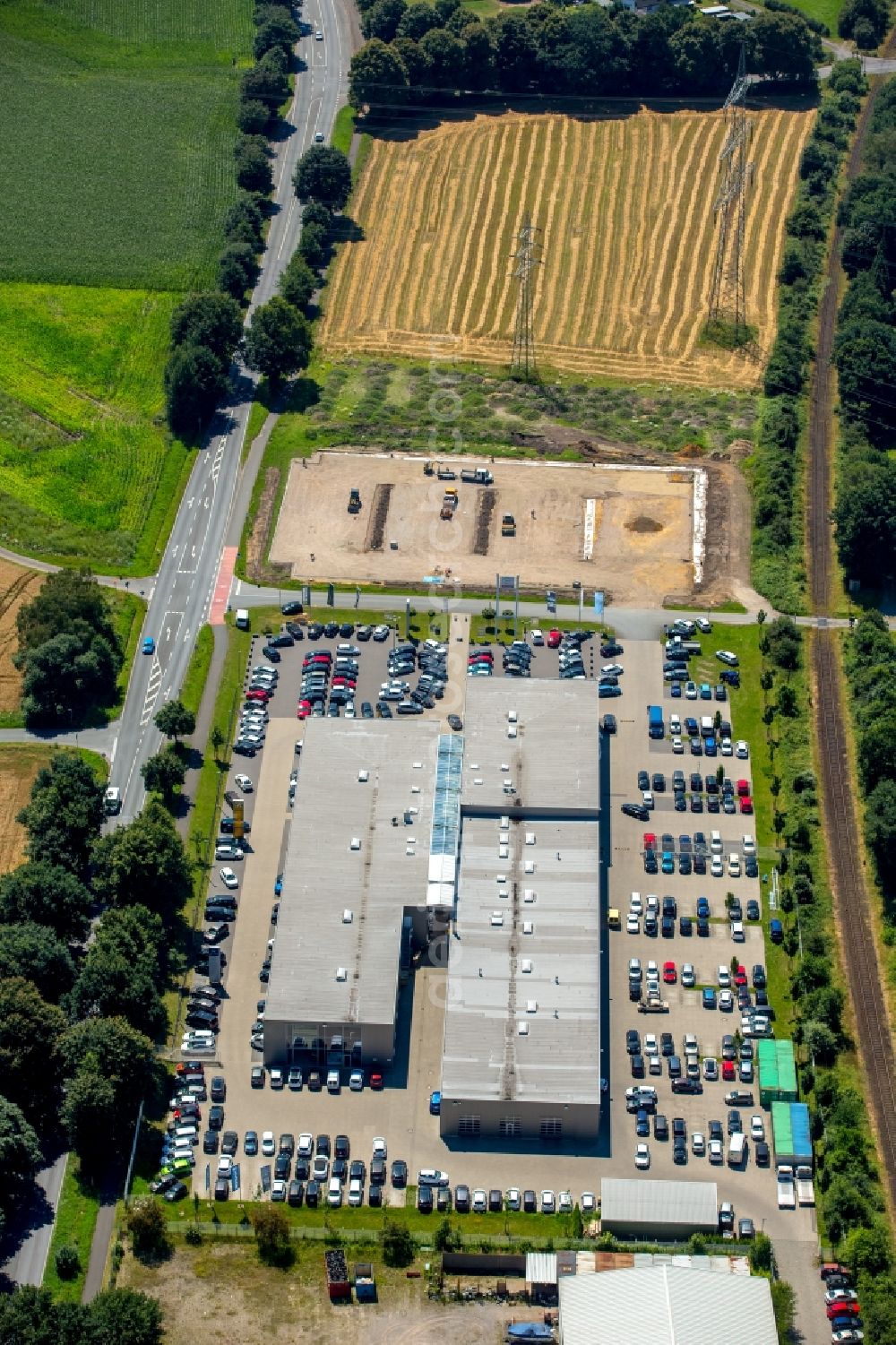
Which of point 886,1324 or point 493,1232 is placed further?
point 493,1232

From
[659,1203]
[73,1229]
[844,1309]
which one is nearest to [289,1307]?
Answer: [73,1229]

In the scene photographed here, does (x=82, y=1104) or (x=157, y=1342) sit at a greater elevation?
(x=82, y=1104)

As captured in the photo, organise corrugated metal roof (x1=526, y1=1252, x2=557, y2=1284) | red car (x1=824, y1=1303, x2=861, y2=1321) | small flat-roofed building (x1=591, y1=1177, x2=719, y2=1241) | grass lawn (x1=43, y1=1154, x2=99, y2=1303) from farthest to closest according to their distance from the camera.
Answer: small flat-roofed building (x1=591, y1=1177, x2=719, y2=1241) < grass lawn (x1=43, y1=1154, x2=99, y2=1303) < corrugated metal roof (x1=526, y1=1252, x2=557, y2=1284) < red car (x1=824, y1=1303, x2=861, y2=1321)

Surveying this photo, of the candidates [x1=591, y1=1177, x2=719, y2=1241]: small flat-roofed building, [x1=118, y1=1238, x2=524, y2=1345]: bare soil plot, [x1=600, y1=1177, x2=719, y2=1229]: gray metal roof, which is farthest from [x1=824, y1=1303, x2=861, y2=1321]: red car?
[x1=118, y1=1238, x2=524, y2=1345]: bare soil plot

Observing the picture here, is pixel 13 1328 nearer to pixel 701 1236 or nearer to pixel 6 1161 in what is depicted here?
pixel 6 1161

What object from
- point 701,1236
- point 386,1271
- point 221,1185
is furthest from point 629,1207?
point 221,1185

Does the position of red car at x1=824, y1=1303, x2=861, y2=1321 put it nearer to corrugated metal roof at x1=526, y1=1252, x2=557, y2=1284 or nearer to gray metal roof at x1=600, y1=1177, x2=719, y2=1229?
gray metal roof at x1=600, y1=1177, x2=719, y2=1229
